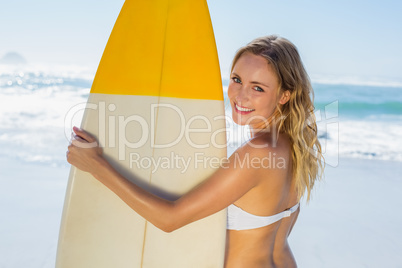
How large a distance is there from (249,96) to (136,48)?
0.42 meters

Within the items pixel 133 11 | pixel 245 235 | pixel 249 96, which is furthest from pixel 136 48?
pixel 245 235

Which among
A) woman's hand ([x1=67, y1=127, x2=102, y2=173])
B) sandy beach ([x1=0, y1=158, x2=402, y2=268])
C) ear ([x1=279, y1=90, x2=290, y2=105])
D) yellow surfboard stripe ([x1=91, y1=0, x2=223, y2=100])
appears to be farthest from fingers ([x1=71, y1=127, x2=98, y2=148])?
sandy beach ([x1=0, y1=158, x2=402, y2=268])

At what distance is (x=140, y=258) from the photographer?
1478mm

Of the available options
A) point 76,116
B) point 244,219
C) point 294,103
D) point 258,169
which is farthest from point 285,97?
point 76,116

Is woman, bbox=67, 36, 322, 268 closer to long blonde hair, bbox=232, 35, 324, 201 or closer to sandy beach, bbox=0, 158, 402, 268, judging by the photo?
long blonde hair, bbox=232, 35, 324, 201

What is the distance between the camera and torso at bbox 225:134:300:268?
1.37 metres

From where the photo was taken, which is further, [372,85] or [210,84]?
[372,85]

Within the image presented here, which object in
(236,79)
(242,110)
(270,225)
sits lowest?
(270,225)

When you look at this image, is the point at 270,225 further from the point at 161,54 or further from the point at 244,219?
the point at 161,54

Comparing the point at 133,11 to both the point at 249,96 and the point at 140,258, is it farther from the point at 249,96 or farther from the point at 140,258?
the point at 140,258

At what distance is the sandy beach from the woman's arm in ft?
7.41

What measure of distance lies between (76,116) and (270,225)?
8.31 metres

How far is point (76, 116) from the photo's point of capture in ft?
30.1

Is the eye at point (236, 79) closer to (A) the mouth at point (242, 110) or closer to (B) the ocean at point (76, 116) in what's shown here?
(A) the mouth at point (242, 110)
